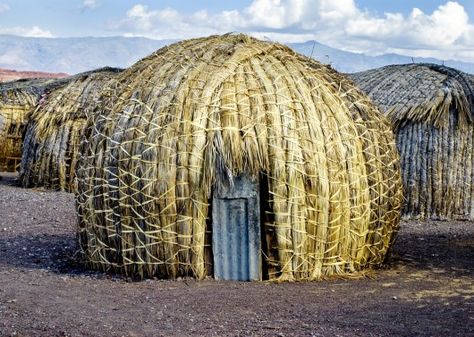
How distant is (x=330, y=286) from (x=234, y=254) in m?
1.22

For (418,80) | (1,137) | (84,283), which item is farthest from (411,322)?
(1,137)

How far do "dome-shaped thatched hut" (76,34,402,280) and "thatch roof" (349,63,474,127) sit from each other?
633 centimetres

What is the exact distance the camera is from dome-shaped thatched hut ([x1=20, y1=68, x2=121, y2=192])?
21.0 m

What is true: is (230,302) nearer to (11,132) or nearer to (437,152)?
(437,152)

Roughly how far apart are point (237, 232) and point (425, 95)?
829 cm

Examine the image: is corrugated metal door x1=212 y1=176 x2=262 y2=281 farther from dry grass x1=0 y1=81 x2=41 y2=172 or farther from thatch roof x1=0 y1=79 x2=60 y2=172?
dry grass x1=0 y1=81 x2=41 y2=172

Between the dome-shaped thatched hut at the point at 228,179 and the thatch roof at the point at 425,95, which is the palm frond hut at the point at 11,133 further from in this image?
the dome-shaped thatched hut at the point at 228,179

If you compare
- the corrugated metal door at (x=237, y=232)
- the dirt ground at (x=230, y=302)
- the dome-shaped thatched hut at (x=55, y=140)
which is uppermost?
the dome-shaped thatched hut at (x=55, y=140)

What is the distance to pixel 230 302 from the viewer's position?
9703 mm

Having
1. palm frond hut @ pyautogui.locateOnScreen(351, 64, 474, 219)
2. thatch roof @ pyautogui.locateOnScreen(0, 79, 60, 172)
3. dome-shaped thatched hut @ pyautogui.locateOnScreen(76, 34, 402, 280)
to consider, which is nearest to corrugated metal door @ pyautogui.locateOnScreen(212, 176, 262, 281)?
dome-shaped thatched hut @ pyautogui.locateOnScreen(76, 34, 402, 280)

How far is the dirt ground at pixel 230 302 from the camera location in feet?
28.4

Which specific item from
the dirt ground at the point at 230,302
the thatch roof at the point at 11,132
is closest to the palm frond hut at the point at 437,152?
the dirt ground at the point at 230,302

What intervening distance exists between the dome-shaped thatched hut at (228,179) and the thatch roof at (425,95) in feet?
20.8

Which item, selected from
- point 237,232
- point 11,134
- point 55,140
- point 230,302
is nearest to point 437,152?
point 237,232
